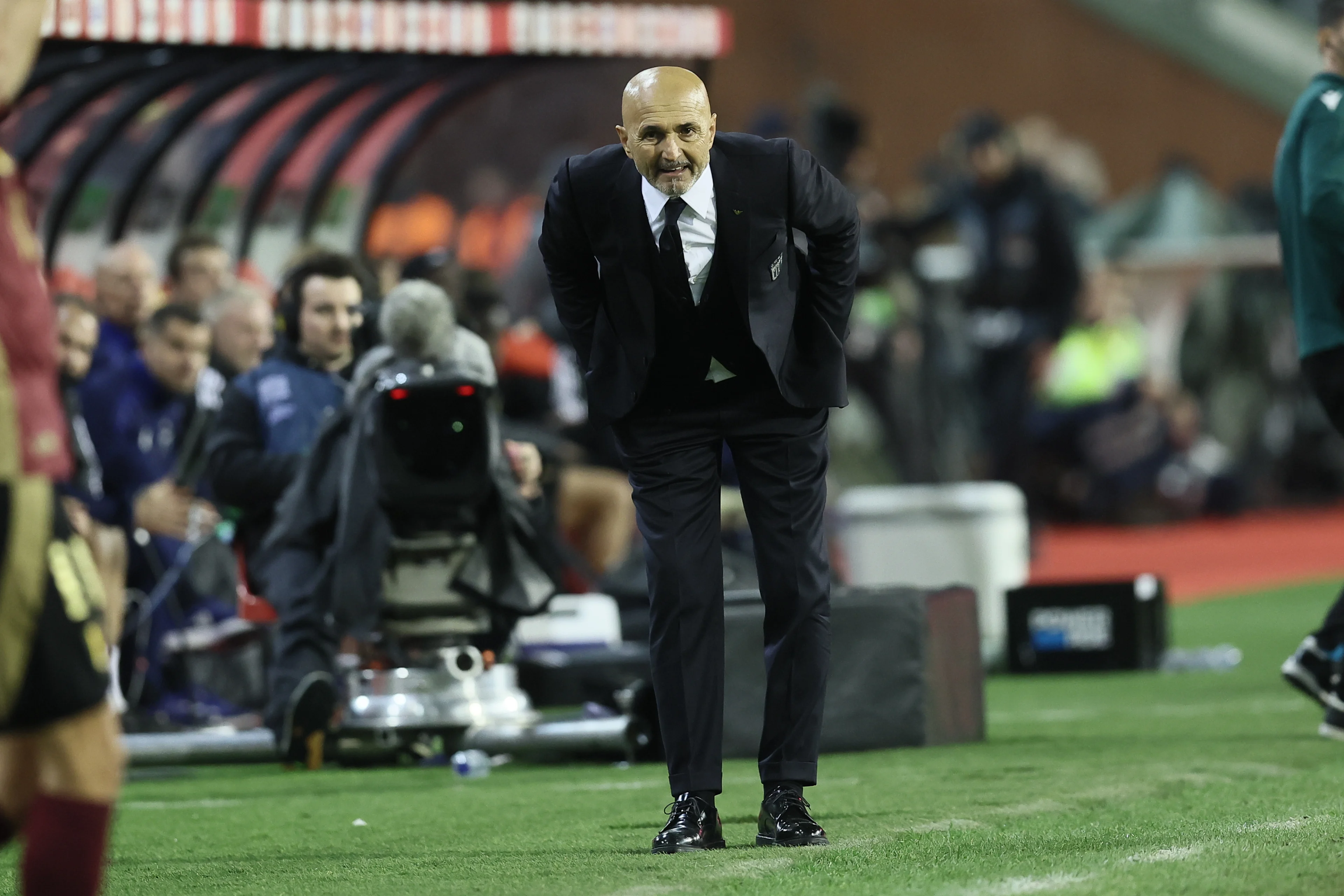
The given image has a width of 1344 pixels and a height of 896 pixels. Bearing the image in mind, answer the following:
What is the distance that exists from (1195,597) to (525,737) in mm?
7120

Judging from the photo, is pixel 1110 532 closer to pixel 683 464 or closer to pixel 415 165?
pixel 415 165

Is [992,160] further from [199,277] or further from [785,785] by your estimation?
[785,785]

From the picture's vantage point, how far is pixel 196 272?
10.8 meters

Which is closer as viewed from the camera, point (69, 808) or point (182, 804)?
point (69, 808)

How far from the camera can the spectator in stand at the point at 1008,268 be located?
1605 centimetres

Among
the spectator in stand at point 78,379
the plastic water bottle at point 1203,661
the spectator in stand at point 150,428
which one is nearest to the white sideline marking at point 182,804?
the spectator in stand at point 78,379

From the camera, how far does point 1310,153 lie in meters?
7.31

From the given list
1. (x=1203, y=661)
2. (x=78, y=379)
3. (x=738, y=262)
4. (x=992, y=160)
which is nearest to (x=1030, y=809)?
(x=738, y=262)

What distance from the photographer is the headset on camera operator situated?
25.6 feet

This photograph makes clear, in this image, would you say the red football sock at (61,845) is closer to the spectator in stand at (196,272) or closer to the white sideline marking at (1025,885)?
the white sideline marking at (1025,885)

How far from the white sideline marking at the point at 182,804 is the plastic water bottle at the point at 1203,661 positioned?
15.9ft

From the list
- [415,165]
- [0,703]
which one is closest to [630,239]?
[0,703]

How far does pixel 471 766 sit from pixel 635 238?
2878 millimetres

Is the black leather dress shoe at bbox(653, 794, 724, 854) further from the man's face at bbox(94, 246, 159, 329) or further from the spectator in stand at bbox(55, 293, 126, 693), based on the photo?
the man's face at bbox(94, 246, 159, 329)
